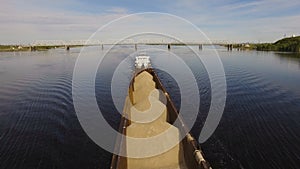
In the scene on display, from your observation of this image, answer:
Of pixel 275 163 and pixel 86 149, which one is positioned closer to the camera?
pixel 275 163

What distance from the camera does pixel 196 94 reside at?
Answer: 23.7 m

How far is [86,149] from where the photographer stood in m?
12.3

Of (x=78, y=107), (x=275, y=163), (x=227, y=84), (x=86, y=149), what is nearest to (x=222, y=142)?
A: (x=275, y=163)

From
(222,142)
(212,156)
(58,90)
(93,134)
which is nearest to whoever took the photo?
(212,156)

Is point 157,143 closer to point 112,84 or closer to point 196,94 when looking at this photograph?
point 196,94

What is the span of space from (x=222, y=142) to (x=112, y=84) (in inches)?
752

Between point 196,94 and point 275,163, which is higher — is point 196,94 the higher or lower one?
the higher one

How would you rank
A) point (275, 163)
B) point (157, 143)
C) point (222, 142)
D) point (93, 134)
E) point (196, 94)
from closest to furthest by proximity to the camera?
1. point (157, 143)
2. point (275, 163)
3. point (222, 142)
4. point (93, 134)
5. point (196, 94)

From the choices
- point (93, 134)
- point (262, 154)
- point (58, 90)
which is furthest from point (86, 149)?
point (58, 90)

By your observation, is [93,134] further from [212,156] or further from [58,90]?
[58,90]

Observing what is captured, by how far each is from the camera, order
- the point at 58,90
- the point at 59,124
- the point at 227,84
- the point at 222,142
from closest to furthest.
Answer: the point at 222,142, the point at 59,124, the point at 58,90, the point at 227,84

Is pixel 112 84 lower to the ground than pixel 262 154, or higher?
higher

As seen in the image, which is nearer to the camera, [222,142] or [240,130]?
[222,142]

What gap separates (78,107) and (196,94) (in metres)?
12.0
